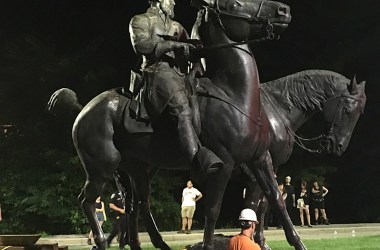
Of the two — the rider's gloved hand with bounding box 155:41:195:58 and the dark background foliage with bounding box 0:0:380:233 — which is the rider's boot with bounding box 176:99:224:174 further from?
the dark background foliage with bounding box 0:0:380:233

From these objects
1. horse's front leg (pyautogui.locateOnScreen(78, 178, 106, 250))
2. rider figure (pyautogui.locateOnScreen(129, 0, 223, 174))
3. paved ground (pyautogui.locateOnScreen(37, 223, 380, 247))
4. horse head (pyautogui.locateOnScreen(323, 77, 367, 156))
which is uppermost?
rider figure (pyautogui.locateOnScreen(129, 0, 223, 174))

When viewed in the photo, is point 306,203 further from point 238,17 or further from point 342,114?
A: point 238,17

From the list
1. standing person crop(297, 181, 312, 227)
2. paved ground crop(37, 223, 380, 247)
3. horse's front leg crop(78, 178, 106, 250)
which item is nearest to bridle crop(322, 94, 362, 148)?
horse's front leg crop(78, 178, 106, 250)

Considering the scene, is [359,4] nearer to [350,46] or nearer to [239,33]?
[350,46]

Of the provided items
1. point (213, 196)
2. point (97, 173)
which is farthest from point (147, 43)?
point (213, 196)

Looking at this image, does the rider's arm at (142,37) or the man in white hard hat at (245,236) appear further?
the rider's arm at (142,37)

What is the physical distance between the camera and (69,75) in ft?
91.4

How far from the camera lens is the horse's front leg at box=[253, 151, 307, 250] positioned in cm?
940

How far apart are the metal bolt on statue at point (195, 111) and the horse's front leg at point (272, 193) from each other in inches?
0.5

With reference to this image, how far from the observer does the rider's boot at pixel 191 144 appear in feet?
28.9

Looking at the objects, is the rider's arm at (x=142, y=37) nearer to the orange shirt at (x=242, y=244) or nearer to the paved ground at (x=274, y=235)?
the orange shirt at (x=242, y=244)

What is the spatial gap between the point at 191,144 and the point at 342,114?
508cm

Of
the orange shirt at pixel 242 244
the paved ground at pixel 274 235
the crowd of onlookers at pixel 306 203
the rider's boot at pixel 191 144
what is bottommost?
the crowd of onlookers at pixel 306 203

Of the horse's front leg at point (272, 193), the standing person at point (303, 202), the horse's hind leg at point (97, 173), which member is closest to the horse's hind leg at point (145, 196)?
the horse's hind leg at point (97, 173)
